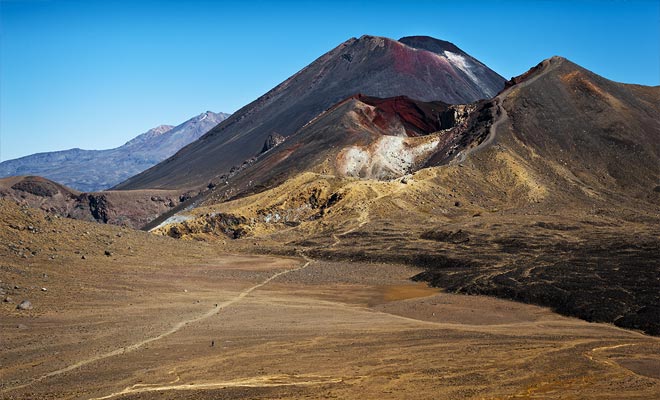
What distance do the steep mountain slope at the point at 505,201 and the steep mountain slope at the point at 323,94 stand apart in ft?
142

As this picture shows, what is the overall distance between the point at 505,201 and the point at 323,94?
10467 centimetres

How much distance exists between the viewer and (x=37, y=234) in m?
40.2

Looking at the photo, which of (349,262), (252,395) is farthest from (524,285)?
(252,395)

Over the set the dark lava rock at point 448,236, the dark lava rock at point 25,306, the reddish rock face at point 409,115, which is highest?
the reddish rock face at point 409,115

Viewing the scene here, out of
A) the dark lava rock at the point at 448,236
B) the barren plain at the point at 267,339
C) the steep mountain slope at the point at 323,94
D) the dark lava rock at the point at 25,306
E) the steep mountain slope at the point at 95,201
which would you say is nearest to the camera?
the barren plain at the point at 267,339

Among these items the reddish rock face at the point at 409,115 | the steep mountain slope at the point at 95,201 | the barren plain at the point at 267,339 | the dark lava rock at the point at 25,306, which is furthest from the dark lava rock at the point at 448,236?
the steep mountain slope at the point at 95,201

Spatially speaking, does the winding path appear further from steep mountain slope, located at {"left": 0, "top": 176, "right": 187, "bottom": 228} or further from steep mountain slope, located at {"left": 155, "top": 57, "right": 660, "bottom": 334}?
steep mountain slope, located at {"left": 0, "top": 176, "right": 187, "bottom": 228}

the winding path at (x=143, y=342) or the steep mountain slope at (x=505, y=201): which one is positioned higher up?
the steep mountain slope at (x=505, y=201)

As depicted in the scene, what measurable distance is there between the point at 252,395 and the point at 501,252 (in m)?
33.2

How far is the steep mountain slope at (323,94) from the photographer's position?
517ft

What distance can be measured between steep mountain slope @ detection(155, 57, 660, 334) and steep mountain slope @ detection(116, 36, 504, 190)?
142 feet

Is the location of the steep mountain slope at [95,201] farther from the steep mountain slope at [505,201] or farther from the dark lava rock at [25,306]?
the dark lava rock at [25,306]

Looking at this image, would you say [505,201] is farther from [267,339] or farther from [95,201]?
[95,201]

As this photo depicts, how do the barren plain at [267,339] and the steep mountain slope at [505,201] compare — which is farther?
the steep mountain slope at [505,201]
